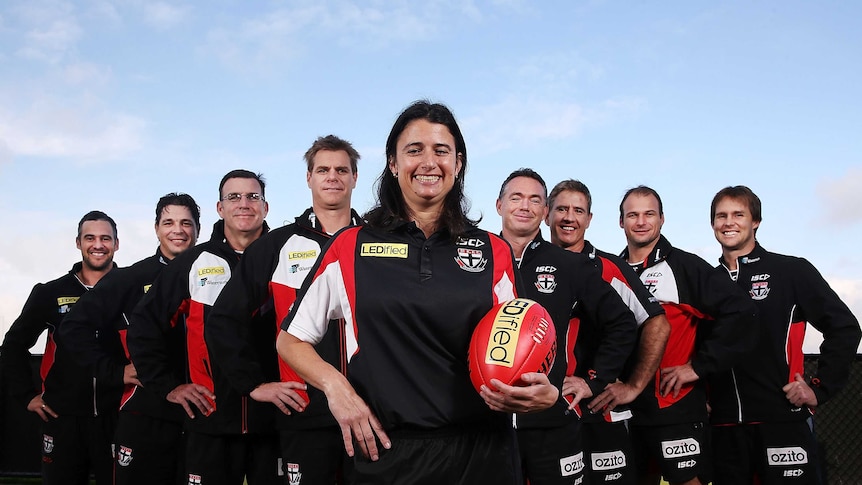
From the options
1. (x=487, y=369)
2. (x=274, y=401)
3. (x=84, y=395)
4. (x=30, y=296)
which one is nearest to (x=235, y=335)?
(x=274, y=401)

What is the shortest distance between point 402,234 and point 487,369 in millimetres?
614

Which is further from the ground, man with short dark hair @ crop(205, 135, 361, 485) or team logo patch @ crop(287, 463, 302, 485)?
man with short dark hair @ crop(205, 135, 361, 485)

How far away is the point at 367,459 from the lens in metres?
2.42

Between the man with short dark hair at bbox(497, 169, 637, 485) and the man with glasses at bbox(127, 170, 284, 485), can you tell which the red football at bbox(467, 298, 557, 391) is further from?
the man with glasses at bbox(127, 170, 284, 485)

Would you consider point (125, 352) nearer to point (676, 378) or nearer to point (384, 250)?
point (384, 250)

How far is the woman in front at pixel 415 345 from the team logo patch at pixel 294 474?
1.66 metres

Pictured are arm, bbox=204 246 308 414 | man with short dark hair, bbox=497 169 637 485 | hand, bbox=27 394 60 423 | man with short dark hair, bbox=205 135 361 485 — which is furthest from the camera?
hand, bbox=27 394 60 423

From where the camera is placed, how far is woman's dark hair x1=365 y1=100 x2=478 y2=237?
2.69 metres

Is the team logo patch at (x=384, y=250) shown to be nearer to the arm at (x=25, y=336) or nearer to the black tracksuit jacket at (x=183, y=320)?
the black tracksuit jacket at (x=183, y=320)

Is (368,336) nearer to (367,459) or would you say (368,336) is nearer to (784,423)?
(367,459)

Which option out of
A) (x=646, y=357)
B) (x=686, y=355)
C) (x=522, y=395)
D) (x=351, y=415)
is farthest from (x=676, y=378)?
(x=351, y=415)

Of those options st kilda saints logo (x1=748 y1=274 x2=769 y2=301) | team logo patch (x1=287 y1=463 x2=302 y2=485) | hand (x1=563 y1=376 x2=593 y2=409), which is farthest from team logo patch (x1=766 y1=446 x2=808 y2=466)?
team logo patch (x1=287 y1=463 x2=302 y2=485)

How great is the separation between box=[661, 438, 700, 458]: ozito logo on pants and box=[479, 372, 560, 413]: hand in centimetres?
322

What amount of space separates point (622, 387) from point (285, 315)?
234cm
